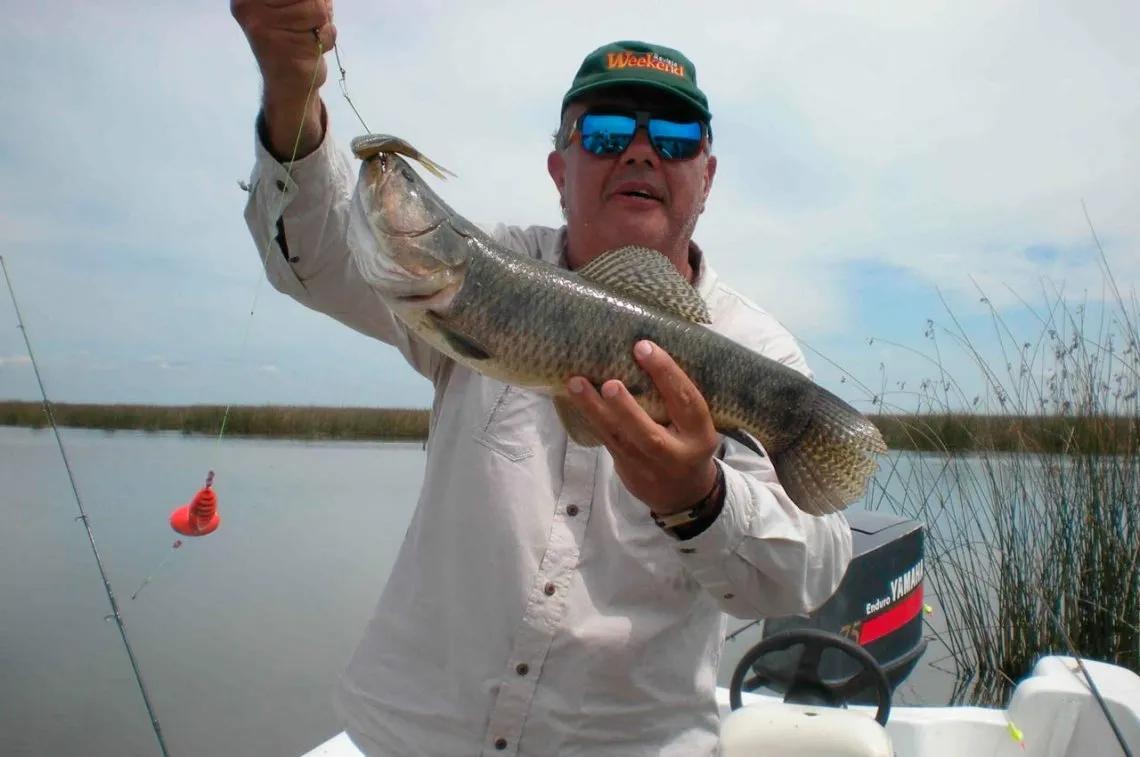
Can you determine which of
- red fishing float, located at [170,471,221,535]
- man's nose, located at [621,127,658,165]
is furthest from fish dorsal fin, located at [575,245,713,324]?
red fishing float, located at [170,471,221,535]

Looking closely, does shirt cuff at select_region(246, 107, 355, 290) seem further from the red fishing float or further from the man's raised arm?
the red fishing float

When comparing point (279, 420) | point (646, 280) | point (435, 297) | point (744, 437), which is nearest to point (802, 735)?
point (744, 437)

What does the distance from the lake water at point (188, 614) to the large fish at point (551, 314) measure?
3563 mm

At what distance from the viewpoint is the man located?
103 inches

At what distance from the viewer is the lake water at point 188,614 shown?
25.6ft

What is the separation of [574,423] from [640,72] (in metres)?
1.61

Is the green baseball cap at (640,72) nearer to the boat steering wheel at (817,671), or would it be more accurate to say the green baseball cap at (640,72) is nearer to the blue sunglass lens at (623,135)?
the blue sunglass lens at (623,135)

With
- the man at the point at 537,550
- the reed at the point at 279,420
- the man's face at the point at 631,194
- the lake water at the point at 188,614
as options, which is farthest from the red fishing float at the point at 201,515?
the reed at the point at 279,420

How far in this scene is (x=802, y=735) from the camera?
3.66m

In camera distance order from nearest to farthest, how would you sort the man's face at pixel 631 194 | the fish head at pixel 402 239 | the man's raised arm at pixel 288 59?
the fish head at pixel 402 239 < the man's raised arm at pixel 288 59 < the man's face at pixel 631 194

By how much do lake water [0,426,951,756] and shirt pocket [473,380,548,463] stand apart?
3.17m

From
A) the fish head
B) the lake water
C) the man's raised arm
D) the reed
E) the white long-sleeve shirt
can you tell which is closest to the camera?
the fish head

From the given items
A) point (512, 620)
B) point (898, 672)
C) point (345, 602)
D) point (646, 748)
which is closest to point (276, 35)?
point (512, 620)

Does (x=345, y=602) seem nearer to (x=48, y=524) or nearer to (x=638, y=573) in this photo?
(x=48, y=524)
